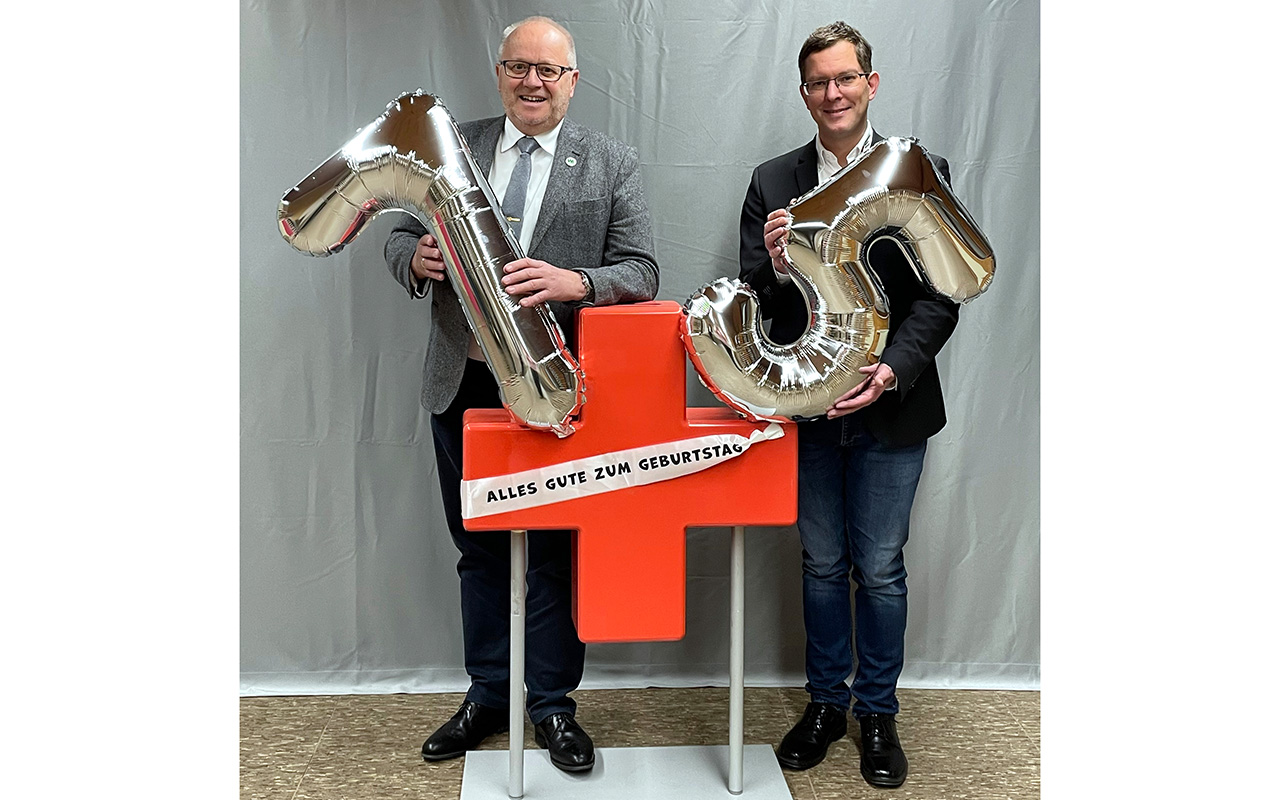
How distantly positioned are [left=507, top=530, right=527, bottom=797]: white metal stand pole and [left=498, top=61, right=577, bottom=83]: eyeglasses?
0.90 meters

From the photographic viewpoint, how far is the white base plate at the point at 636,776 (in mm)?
2309

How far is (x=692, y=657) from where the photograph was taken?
2.88 m

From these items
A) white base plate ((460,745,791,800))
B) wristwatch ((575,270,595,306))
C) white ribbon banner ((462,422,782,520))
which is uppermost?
wristwatch ((575,270,595,306))

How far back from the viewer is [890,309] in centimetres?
231

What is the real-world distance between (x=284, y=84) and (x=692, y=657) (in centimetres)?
173

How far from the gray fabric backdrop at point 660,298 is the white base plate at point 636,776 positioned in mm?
404

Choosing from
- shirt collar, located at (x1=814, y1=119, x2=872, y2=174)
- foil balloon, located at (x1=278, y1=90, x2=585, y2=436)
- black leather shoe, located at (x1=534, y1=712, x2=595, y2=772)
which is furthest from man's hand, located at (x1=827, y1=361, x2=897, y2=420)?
black leather shoe, located at (x1=534, y1=712, x2=595, y2=772)

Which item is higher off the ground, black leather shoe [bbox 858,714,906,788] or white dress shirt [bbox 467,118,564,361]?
white dress shirt [bbox 467,118,564,361]

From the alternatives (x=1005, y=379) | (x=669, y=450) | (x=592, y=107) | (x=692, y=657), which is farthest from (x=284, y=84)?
(x=1005, y=379)

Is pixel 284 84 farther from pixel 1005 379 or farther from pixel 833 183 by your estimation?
pixel 1005 379

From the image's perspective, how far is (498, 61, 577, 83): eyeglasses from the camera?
219 cm

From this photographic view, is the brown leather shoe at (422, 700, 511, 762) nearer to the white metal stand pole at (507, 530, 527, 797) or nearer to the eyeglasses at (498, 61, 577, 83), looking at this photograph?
the white metal stand pole at (507, 530, 527, 797)

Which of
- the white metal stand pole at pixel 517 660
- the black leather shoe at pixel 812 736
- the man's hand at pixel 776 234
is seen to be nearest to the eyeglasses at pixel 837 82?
the man's hand at pixel 776 234

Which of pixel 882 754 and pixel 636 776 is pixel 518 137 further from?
pixel 882 754
